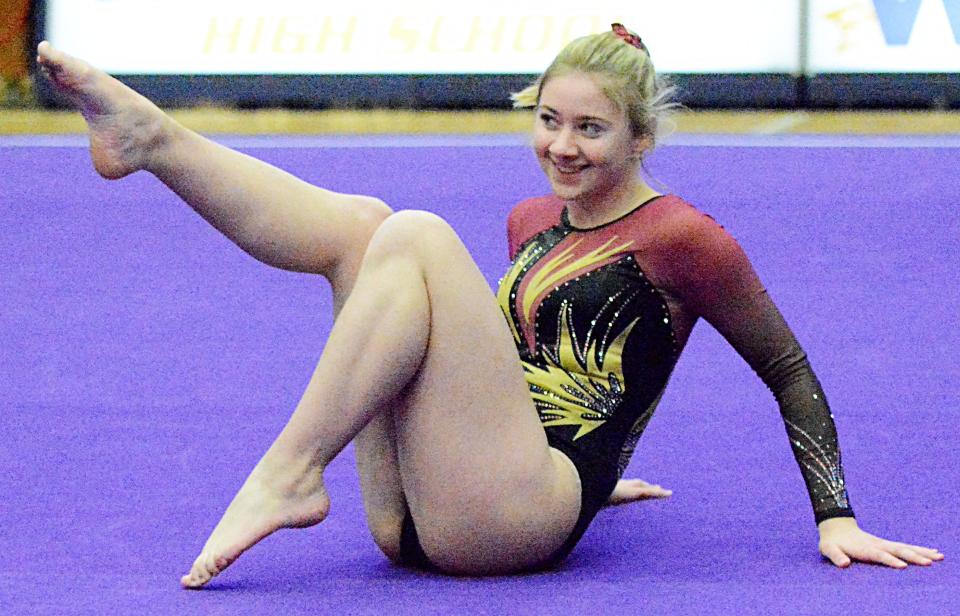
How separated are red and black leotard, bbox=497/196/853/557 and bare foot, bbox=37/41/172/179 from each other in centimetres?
51

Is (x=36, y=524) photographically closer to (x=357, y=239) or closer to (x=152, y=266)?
(x=357, y=239)

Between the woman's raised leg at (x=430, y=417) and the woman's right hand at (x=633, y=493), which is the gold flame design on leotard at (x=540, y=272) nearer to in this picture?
the woman's raised leg at (x=430, y=417)

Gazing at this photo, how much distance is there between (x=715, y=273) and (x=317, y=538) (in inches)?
25.3

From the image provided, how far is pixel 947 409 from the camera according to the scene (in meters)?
2.70

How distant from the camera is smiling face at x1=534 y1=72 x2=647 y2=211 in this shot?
78.6 inches

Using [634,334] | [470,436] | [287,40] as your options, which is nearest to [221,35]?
[287,40]

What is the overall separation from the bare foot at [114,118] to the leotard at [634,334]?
0.51m

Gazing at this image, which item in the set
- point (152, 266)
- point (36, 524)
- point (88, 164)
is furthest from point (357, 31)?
point (36, 524)

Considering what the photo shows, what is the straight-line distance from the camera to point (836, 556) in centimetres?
198

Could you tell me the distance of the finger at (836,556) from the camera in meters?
1.97

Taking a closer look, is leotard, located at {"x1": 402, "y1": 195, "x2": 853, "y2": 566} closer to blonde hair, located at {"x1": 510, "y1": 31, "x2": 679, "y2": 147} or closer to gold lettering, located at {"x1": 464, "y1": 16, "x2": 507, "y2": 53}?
blonde hair, located at {"x1": 510, "y1": 31, "x2": 679, "y2": 147}

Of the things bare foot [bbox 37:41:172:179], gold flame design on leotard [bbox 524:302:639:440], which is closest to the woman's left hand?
gold flame design on leotard [bbox 524:302:639:440]

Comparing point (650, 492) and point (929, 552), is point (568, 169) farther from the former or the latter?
point (929, 552)

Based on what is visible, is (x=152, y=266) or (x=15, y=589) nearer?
(x=15, y=589)
